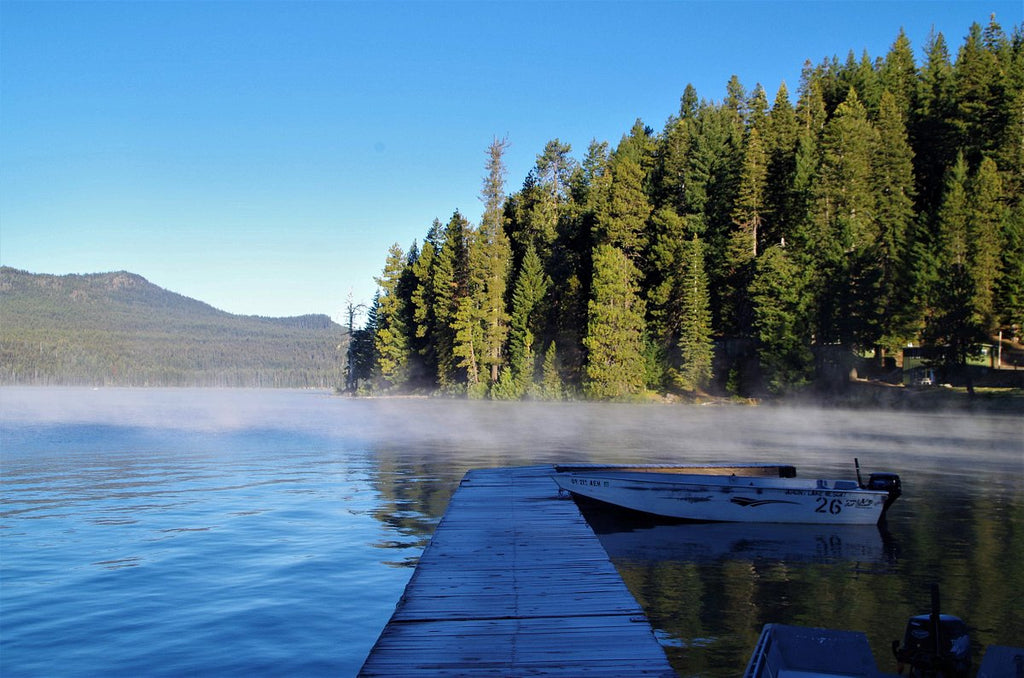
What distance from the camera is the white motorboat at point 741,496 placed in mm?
18328

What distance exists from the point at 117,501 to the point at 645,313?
69.4m

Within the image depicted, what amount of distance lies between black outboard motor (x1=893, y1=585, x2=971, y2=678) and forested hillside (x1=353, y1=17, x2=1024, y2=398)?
59341 millimetres

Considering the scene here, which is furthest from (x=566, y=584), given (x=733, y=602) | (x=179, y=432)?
(x=179, y=432)

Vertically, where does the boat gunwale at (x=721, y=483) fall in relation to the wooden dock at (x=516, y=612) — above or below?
above

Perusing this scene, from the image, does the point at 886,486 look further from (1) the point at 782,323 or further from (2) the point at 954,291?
(1) the point at 782,323

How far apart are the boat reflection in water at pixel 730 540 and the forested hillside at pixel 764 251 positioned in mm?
49967

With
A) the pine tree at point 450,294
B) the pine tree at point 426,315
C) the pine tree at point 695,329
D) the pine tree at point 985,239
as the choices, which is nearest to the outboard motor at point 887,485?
the pine tree at point 985,239

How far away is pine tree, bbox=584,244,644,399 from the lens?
80.7 metres

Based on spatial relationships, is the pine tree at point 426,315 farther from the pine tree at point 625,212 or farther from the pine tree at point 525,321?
the pine tree at point 625,212

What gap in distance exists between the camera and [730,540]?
680 inches

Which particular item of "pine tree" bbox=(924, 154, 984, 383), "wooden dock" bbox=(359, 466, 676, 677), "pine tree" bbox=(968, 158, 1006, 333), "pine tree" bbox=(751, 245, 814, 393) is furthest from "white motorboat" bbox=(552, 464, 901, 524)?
"pine tree" bbox=(751, 245, 814, 393)

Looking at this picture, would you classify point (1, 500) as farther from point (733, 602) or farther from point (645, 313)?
point (645, 313)

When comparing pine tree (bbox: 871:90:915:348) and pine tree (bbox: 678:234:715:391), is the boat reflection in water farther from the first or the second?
pine tree (bbox: 678:234:715:391)

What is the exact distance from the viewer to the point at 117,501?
69.0 ft
